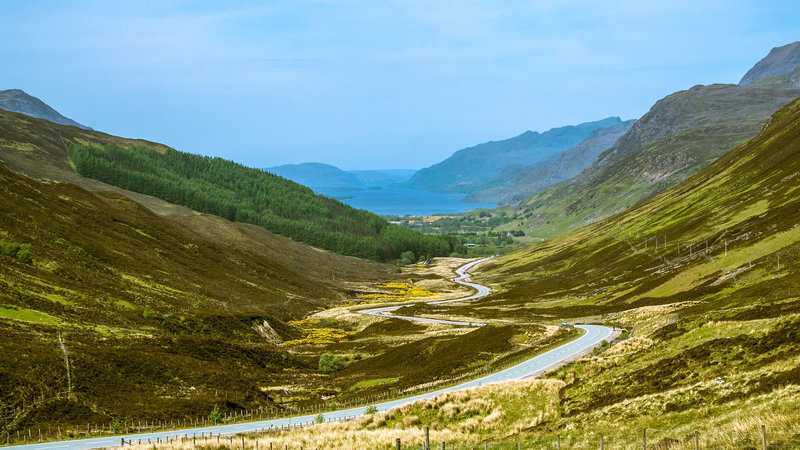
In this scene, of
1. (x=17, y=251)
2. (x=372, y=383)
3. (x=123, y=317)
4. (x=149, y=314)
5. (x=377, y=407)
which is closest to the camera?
(x=377, y=407)

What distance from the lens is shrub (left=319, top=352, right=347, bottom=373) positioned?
8394cm

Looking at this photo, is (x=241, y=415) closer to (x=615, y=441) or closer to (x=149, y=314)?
(x=615, y=441)

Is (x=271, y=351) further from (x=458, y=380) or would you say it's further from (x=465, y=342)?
(x=458, y=380)

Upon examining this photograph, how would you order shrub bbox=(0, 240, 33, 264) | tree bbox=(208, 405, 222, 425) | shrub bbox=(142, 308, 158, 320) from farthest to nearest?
shrub bbox=(0, 240, 33, 264) → shrub bbox=(142, 308, 158, 320) → tree bbox=(208, 405, 222, 425)

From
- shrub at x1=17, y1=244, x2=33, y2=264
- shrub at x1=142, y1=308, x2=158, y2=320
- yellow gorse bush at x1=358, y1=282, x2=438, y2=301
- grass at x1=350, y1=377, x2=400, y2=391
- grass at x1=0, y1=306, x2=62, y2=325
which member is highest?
shrub at x1=17, y1=244, x2=33, y2=264

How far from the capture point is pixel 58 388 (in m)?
52.0

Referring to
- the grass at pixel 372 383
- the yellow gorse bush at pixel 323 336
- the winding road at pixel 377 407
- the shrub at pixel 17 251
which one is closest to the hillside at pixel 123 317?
the shrub at pixel 17 251

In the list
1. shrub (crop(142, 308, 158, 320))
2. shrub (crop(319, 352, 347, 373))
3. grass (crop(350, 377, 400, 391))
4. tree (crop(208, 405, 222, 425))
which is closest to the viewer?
tree (crop(208, 405, 222, 425))

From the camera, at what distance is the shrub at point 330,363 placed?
275 ft

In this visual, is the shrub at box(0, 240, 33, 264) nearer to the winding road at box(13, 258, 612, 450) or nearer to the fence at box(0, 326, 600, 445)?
the fence at box(0, 326, 600, 445)

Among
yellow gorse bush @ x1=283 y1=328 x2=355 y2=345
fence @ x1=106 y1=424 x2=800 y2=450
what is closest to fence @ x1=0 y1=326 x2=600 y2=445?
fence @ x1=106 y1=424 x2=800 y2=450

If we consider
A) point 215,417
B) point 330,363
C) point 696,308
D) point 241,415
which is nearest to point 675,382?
point 215,417

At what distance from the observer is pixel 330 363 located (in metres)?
84.7

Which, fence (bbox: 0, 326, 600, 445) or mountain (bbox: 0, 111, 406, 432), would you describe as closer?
fence (bbox: 0, 326, 600, 445)
